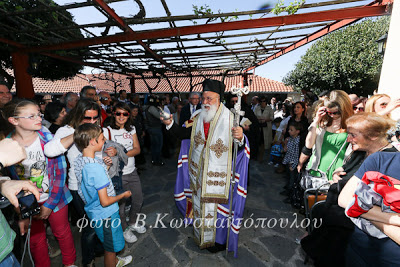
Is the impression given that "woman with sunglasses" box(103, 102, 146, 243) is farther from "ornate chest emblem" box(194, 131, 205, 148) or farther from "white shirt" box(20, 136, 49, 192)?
"ornate chest emblem" box(194, 131, 205, 148)

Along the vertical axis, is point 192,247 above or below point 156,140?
below

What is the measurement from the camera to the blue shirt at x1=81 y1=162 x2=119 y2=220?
74.4 inches

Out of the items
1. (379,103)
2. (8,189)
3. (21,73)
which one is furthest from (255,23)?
(21,73)

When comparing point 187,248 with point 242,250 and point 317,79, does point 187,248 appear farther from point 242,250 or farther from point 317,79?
point 317,79

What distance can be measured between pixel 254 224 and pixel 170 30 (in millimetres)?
4637

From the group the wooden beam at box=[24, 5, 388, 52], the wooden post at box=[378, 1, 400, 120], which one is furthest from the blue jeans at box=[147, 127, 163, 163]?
the wooden post at box=[378, 1, 400, 120]

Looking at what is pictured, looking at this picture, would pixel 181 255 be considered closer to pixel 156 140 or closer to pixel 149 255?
pixel 149 255

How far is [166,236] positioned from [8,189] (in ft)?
7.92

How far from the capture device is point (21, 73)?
567 cm

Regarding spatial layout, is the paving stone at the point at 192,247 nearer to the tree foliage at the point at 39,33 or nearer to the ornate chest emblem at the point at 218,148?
the ornate chest emblem at the point at 218,148

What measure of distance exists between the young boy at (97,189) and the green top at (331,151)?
2705 millimetres

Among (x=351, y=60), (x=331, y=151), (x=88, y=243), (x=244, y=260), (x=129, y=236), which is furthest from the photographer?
(x=351, y=60)

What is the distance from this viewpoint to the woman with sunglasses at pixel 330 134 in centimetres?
269

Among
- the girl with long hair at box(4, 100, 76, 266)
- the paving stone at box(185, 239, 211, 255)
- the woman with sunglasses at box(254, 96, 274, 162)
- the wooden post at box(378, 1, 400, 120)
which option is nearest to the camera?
the girl with long hair at box(4, 100, 76, 266)
